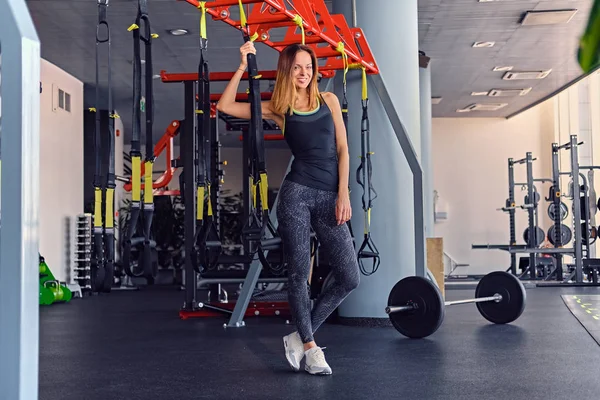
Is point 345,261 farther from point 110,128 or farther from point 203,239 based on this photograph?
point 110,128

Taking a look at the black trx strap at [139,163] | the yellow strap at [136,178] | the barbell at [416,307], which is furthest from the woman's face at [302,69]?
the barbell at [416,307]

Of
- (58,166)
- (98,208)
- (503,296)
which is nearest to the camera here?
(98,208)

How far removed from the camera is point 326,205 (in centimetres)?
274

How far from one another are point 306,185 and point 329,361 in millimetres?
801

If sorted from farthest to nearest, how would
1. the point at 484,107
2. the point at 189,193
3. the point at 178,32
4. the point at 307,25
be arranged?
1. the point at 484,107
2. the point at 178,32
3. the point at 189,193
4. the point at 307,25

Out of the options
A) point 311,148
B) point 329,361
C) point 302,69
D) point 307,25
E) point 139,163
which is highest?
point 307,25

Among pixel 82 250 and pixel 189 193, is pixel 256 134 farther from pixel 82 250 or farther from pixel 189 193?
pixel 82 250

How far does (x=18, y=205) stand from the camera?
42.7 inches

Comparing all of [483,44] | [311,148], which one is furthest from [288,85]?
[483,44]

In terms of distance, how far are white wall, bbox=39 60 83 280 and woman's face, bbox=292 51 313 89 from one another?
5.62 meters

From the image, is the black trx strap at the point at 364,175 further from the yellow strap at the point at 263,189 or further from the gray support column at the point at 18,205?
the gray support column at the point at 18,205

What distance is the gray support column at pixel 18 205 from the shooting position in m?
1.08

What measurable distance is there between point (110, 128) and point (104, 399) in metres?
0.87

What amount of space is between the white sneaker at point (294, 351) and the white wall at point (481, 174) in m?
10.3
